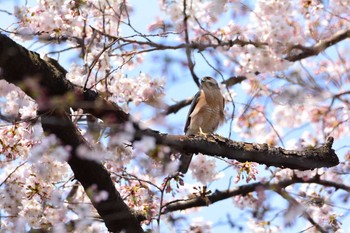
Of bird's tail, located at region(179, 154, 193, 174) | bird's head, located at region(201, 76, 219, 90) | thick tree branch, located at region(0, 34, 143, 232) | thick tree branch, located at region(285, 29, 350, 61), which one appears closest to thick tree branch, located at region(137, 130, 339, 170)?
thick tree branch, located at region(0, 34, 143, 232)

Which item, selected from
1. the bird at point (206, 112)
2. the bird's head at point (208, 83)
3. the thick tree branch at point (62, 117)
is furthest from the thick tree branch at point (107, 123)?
the bird's head at point (208, 83)

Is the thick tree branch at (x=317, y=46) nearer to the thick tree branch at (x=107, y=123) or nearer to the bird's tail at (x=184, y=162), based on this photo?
the bird's tail at (x=184, y=162)

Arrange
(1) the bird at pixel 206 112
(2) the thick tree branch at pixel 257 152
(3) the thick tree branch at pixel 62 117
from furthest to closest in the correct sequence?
(1) the bird at pixel 206 112 → (2) the thick tree branch at pixel 257 152 → (3) the thick tree branch at pixel 62 117

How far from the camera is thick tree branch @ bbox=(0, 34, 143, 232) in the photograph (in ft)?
10.3

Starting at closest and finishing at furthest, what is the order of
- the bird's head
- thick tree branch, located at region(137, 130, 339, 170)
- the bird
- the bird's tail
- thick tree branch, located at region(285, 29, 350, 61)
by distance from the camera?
thick tree branch, located at region(137, 130, 339, 170), the bird's tail, the bird, the bird's head, thick tree branch, located at region(285, 29, 350, 61)

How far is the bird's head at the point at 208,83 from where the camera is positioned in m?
5.80

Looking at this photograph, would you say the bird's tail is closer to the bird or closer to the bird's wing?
the bird

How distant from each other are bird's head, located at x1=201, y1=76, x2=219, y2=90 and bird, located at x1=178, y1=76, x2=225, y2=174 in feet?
0.07

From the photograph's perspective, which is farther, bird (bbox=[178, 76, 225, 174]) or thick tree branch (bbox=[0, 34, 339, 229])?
bird (bbox=[178, 76, 225, 174])

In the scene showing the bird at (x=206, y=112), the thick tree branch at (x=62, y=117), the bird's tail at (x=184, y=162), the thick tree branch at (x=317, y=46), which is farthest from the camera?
the thick tree branch at (x=317, y=46)

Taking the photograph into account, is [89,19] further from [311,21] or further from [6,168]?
[311,21]

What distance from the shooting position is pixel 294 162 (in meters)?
3.58

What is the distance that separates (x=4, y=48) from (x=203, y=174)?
9.25ft

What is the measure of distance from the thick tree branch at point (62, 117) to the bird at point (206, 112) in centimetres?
165
